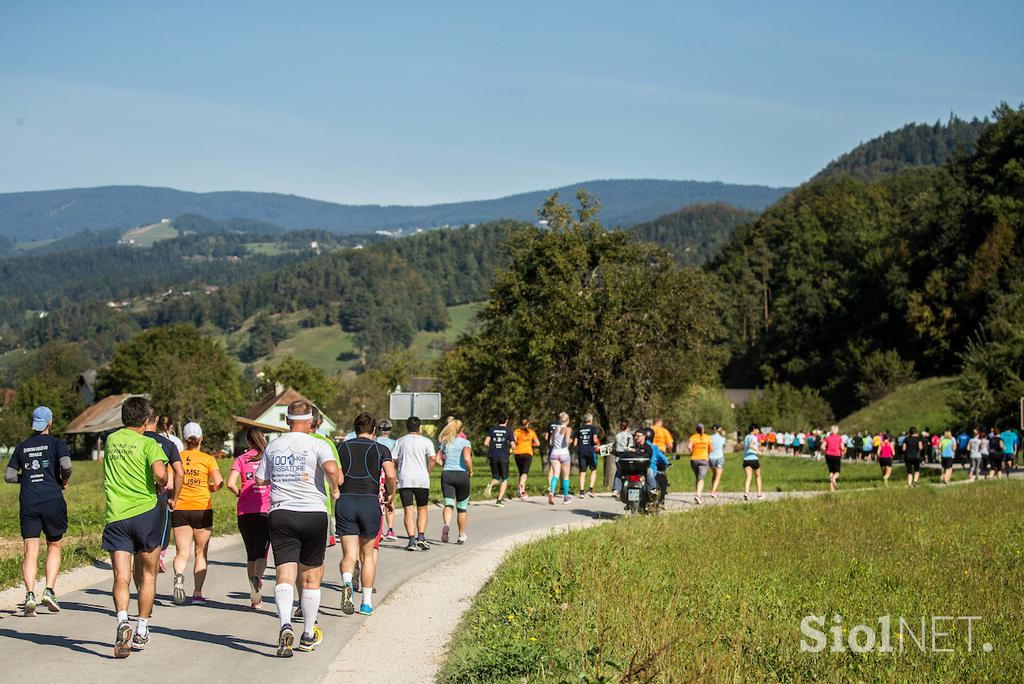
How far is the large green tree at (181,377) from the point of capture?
9631 centimetres

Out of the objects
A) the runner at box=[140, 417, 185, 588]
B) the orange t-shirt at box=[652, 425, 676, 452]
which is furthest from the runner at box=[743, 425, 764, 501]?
the runner at box=[140, 417, 185, 588]

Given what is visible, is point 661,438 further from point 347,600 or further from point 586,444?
point 347,600

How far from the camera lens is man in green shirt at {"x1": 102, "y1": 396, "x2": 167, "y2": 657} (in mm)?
9922

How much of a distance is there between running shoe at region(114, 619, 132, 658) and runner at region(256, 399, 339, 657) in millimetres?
1155

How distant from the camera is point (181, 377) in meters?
96.8

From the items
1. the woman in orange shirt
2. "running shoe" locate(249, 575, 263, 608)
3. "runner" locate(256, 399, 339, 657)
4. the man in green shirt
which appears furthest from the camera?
the woman in orange shirt

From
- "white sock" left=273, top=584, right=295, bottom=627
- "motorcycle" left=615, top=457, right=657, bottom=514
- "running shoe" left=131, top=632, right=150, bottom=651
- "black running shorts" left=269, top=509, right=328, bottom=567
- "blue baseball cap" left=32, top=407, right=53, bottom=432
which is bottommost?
"motorcycle" left=615, top=457, right=657, bottom=514

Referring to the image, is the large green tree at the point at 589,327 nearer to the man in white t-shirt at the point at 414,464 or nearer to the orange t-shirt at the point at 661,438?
the orange t-shirt at the point at 661,438

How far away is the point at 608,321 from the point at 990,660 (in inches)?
959

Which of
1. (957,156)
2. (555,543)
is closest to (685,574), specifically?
(555,543)

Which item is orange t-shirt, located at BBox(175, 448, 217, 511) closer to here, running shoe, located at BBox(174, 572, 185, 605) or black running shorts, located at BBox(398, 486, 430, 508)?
running shoe, located at BBox(174, 572, 185, 605)

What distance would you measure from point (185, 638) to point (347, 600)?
170 centimetres

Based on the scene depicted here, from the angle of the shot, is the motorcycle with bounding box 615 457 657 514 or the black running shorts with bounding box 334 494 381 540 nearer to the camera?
the black running shorts with bounding box 334 494 381 540

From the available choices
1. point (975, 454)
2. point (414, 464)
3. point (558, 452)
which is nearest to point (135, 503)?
point (414, 464)
